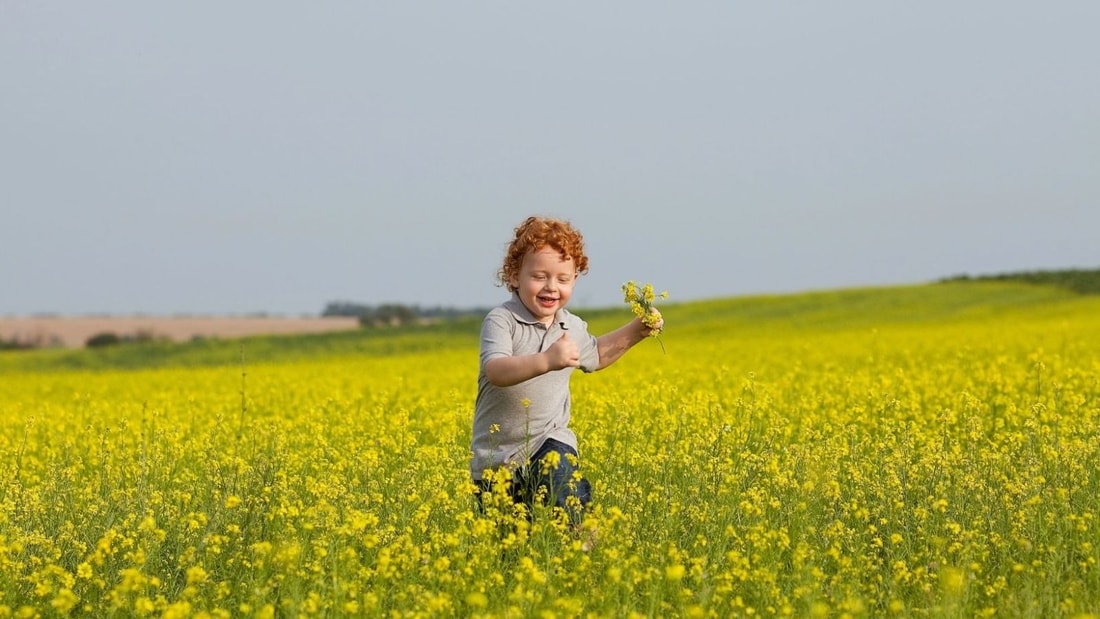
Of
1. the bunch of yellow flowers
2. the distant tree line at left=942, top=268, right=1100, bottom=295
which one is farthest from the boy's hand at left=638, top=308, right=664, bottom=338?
the distant tree line at left=942, top=268, right=1100, bottom=295

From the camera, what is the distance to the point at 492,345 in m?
5.27

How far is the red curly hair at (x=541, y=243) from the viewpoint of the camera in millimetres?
5348

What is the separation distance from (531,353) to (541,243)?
1.79 ft

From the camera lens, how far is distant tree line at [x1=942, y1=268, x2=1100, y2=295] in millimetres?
51616

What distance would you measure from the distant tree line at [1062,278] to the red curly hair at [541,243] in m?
50.6

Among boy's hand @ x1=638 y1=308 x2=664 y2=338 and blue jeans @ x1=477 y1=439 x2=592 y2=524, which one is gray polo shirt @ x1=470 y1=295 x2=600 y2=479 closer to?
blue jeans @ x1=477 y1=439 x2=592 y2=524

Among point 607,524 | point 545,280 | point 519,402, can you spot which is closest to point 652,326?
point 545,280

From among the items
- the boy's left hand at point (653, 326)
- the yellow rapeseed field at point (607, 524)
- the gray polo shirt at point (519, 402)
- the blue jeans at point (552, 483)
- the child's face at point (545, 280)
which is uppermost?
the child's face at point (545, 280)

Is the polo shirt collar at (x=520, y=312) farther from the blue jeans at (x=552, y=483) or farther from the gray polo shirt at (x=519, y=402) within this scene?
the blue jeans at (x=552, y=483)

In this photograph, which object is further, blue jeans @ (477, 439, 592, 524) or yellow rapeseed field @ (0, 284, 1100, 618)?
blue jeans @ (477, 439, 592, 524)

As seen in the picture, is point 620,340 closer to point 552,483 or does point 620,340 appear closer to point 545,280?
point 545,280

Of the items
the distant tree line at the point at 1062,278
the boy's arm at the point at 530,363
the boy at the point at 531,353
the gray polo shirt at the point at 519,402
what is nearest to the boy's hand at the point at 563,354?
the boy's arm at the point at 530,363

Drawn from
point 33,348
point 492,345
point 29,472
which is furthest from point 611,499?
point 33,348

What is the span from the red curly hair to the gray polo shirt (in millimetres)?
177
